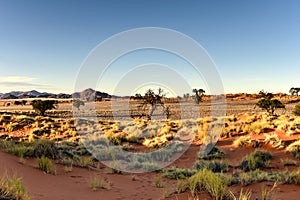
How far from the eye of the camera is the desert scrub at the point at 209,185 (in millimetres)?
6598

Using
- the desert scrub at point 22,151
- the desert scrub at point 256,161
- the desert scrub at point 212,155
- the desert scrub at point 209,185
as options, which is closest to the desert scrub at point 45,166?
the desert scrub at point 22,151

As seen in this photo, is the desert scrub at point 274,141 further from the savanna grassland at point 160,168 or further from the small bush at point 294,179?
the small bush at point 294,179

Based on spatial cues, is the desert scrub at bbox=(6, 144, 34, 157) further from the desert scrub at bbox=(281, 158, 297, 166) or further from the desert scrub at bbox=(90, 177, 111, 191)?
the desert scrub at bbox=(281, 158, 297, 166)

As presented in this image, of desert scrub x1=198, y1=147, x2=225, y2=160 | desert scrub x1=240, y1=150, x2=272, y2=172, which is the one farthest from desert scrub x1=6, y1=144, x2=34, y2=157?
desert scrub x1=240, y1=150, x2=272, y2=172

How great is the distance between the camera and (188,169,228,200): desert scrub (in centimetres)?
660

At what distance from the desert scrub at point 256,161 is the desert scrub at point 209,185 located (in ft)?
18.0

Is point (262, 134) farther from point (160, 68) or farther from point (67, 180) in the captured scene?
point (67, 180)

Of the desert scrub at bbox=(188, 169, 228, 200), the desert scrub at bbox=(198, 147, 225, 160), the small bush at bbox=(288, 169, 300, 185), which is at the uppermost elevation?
the desert scrub at bbox=(188, 169, 228, 200)

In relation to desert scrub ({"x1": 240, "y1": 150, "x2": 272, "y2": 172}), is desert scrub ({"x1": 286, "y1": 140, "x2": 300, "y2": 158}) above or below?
above

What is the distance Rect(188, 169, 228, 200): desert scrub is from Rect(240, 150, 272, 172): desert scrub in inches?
215

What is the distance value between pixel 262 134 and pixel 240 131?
206cm

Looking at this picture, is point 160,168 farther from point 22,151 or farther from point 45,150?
point 22,151

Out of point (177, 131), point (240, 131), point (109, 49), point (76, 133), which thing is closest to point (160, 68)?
point (109, 49)

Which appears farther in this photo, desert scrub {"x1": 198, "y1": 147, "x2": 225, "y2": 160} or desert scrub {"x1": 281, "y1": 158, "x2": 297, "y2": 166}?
desert scrub {"x1": 198, "y1": 147, "x2": 225, "y2": 160}
